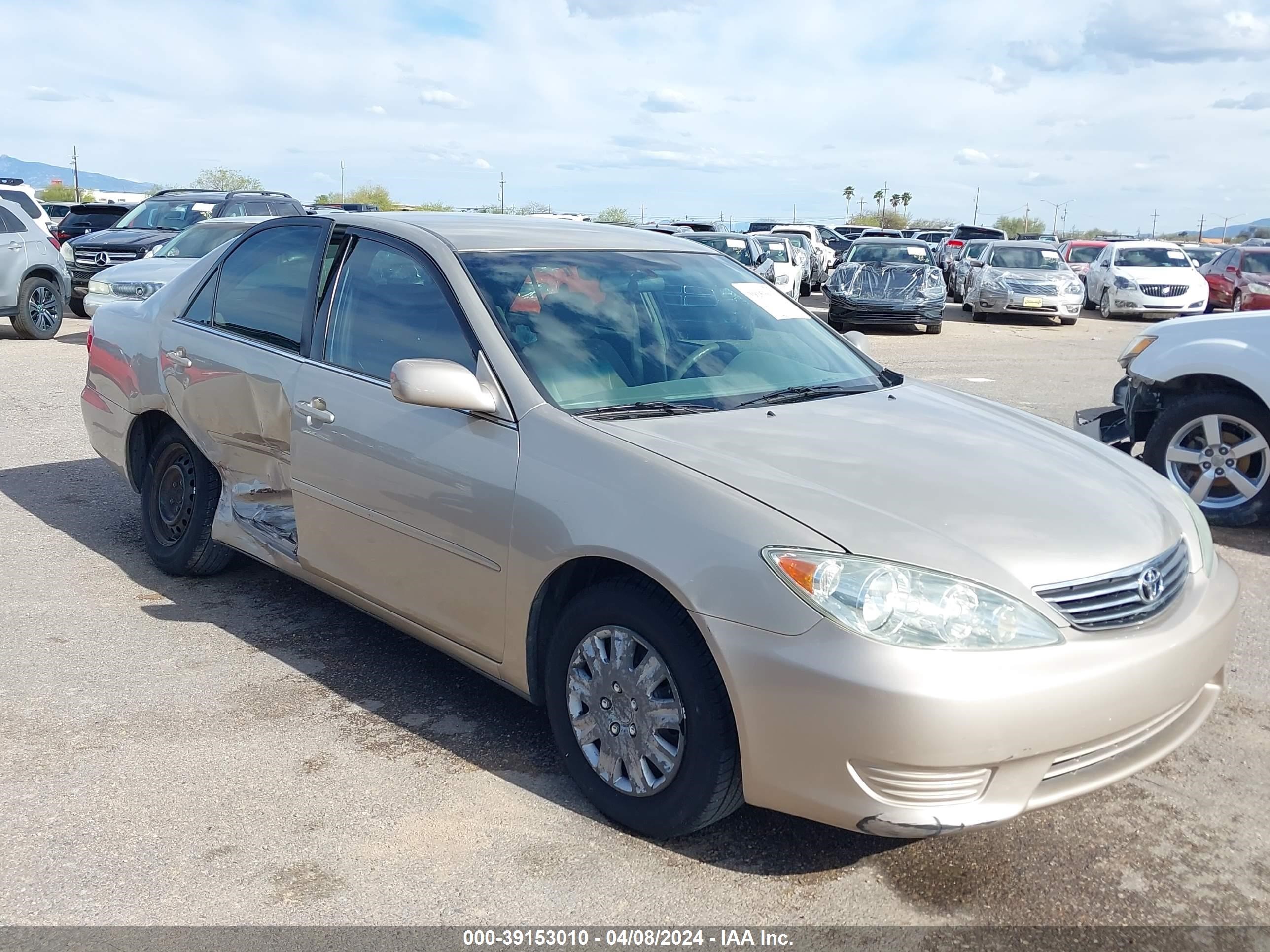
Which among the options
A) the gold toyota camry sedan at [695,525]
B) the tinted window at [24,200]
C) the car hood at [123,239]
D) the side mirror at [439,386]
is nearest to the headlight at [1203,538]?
the gold toyota camry sedan at [695,525]

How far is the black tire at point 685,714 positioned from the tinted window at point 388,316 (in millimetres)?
968

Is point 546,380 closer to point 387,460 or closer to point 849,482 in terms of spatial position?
point 387,460

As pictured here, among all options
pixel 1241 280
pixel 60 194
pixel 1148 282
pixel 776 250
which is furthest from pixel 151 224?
pixel 60 194

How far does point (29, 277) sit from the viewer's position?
1464 cm

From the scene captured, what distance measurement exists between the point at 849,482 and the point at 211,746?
216 centimetres

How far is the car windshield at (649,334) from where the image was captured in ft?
12.1

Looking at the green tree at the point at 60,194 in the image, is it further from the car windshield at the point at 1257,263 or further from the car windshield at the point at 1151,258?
the car windshield at the point at 1257,263

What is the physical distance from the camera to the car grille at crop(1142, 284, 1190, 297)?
22.3 m

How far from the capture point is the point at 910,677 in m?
2.64

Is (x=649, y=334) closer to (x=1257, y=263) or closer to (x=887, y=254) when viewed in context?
(x=887, y=254)

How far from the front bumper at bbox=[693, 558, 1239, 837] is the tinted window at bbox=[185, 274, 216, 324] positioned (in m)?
3.11

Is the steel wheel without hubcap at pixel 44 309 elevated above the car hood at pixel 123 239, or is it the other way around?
the car hood at pixel 123 239

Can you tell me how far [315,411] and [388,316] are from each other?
1.40 feet

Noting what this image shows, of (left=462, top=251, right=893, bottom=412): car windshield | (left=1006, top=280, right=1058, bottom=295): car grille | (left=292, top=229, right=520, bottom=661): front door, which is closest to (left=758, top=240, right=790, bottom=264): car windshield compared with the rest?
(left=1006, top=280, right=1058, bottom=295): car grille
